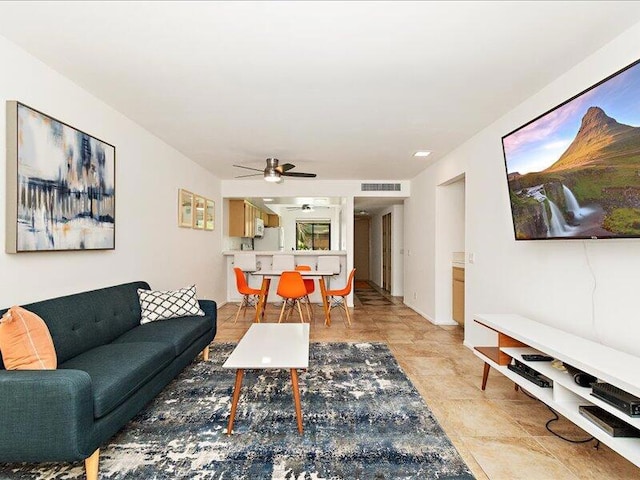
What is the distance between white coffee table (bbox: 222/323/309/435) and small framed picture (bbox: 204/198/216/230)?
3.14 m

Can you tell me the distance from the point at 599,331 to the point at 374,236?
9.19 m

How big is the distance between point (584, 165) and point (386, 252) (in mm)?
7621

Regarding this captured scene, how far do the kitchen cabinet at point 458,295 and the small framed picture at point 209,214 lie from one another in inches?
158

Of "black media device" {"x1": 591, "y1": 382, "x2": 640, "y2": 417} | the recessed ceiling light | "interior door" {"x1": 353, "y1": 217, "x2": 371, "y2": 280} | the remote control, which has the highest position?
the recessed ceiling light

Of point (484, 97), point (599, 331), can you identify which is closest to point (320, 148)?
point (484, 97)

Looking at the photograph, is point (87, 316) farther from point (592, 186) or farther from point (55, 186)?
point (592, 186)

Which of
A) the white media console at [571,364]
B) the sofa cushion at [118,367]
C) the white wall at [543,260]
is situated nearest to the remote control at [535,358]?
the white media console at [571,364]

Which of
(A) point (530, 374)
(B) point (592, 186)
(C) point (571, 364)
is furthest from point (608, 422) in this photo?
(B) point (592, 186)

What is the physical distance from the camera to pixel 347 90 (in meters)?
2.88

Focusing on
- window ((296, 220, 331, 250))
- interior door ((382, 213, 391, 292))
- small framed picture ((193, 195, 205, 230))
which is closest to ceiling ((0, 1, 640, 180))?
small framed picture ((193, 195, 205, 230))

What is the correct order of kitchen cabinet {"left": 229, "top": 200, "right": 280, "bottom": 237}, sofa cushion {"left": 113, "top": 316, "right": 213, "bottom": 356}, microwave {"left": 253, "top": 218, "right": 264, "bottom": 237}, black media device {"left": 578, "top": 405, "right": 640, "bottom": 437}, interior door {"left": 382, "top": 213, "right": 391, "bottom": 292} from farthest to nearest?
interior door {"left": 382, "top": 213, "right": 391, "bottom": 292} < microwave {"left": 253, "top": 218, "right": 264, "bottom": 237} < kitchen cabinet {"left": 229, "top": 200, "right": 280, "bottom": 237} < sofa cushion {"left": 113, "top": 316, "right": 213, "bottom": 356} < black media device {"left": 578, "top": 405, "right": 640, "bottom": 437}

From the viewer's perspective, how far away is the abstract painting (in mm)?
2246

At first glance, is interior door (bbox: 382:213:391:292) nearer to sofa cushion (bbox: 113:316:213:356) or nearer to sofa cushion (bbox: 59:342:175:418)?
sofa cushion (bbox: 113:316:213:356)

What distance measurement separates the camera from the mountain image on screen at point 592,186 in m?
1.85
